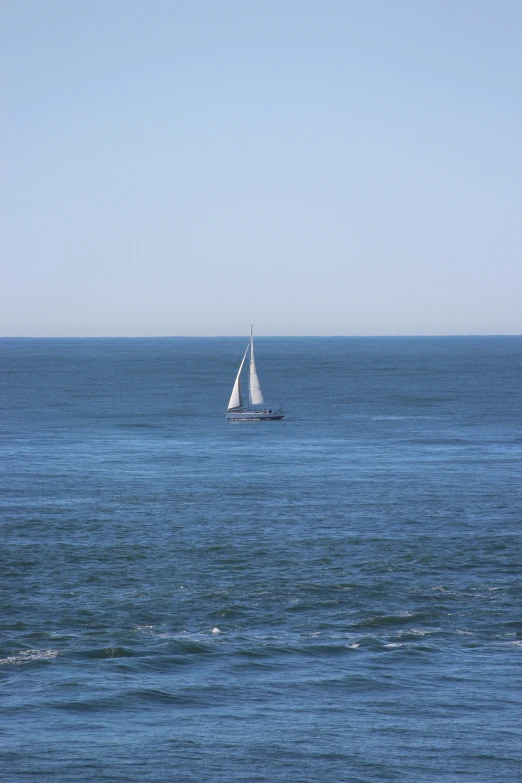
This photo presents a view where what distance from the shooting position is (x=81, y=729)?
40750 millimetres

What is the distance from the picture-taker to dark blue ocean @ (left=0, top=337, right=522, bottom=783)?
38906 millimetres

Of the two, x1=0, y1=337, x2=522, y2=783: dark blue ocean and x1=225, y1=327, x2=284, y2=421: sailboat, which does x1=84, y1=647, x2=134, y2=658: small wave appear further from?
x1=225, y1=327, x2=284, y2=421: sailboat

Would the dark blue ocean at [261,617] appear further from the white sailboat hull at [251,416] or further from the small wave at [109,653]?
the white sailboat hull at [251,416]

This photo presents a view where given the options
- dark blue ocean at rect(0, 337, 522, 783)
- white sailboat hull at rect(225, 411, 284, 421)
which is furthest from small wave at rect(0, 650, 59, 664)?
white sailboat hull at rect(225, 411, 284, 421)

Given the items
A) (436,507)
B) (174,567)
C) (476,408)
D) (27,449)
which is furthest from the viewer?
(476,408)

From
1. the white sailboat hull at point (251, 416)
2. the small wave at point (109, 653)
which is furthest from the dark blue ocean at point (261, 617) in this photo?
the white sailboat hull at point (251, 416)

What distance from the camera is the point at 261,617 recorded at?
54812mm

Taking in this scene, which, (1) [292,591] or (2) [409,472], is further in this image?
(2) [409,472]

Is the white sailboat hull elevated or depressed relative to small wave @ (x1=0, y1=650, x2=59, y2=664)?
elevated

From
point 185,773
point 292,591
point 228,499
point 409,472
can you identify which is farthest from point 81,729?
point 409,472

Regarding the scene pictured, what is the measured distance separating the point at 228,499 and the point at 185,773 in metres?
50.1

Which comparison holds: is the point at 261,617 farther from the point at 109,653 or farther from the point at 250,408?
the point at 250,408

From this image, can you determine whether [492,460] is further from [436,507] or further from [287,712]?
[287,712]

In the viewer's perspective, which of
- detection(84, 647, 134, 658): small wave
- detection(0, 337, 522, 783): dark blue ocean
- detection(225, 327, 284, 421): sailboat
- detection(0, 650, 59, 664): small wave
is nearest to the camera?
detection(0, 337, 522, 783): dark blue ocean
